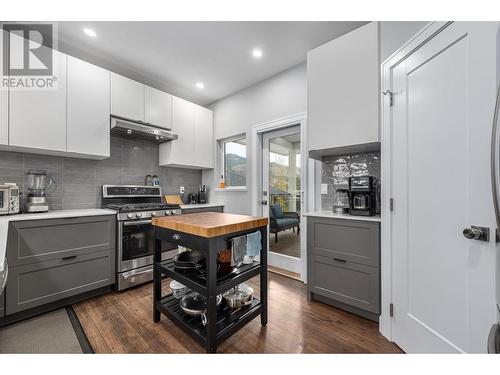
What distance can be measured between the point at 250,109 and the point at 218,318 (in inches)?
113

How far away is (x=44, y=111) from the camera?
6.93 feet

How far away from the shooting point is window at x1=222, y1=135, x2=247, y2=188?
3.54m

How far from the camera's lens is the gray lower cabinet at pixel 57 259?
1.75 meters

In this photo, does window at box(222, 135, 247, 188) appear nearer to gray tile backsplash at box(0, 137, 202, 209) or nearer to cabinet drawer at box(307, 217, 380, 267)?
gray tile backsplash at box(0, 137, 202, 209)

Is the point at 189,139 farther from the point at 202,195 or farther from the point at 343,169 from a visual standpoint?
the point at 343,169

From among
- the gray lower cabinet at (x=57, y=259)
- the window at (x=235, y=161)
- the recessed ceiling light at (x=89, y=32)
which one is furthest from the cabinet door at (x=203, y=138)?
the gray lower cabinet at (x=57, y=259)

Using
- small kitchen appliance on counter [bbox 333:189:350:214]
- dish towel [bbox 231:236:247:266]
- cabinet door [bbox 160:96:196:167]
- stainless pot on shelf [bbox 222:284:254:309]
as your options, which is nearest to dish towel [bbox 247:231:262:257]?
dish towel [bbox 231:236:247:266]

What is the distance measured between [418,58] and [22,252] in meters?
3.41

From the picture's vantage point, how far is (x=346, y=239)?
6.18 ft

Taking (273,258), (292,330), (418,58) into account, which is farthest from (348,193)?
(273,258)

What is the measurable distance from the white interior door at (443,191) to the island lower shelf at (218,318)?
109cm

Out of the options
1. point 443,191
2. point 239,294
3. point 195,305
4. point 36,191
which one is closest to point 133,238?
point 36,191

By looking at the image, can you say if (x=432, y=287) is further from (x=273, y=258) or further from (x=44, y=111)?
(x=44, y=111)

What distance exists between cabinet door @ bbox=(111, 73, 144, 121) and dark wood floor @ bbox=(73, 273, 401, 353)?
221 centimetres
